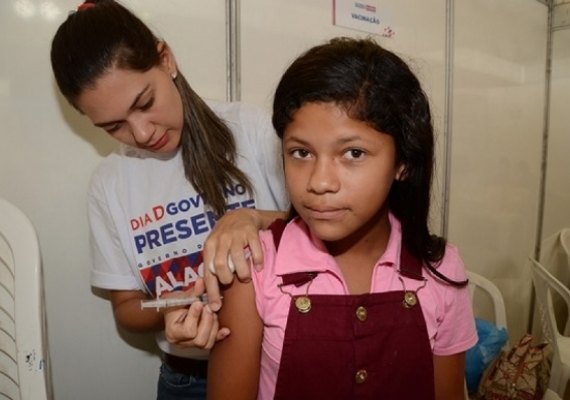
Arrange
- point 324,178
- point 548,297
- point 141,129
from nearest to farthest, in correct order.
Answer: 1. point 324,178
2. point 141,129
3. point 548,297

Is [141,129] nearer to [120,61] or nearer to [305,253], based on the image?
[120,61]

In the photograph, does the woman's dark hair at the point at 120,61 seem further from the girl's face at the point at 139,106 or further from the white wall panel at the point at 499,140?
the white wall panel at the point at 499,140

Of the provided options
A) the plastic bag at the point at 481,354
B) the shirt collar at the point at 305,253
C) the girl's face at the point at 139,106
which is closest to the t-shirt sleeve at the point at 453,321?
the shirt collar at the point at 305,253

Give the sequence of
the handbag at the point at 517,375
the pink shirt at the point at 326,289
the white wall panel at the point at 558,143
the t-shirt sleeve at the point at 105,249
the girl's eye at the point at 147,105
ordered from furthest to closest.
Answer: the white wall panel at the point at 558,143, the handbag at the point at 517,375, the t-shirt sleeve at the point at 105,249, the girl's eye at the point at 147,105, the pink shirt at the point at 326,289

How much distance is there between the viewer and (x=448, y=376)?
94 centimetres

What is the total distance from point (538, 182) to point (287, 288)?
281 cm

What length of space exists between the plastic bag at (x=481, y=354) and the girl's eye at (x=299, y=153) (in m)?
1.48

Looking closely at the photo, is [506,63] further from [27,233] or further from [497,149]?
[27,233]

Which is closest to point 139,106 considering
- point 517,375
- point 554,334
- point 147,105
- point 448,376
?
point 147,105

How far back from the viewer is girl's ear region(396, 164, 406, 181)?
875mm

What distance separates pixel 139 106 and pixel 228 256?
0.39 m

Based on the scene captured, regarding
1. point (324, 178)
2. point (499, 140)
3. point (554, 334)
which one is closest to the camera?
point (324, 178)

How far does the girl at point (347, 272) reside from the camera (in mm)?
779

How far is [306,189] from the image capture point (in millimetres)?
787
